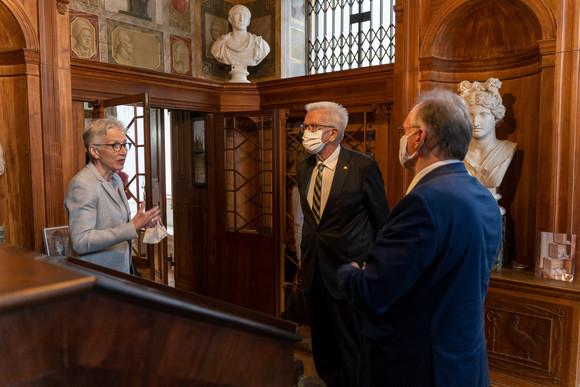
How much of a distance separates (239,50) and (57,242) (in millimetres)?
3297

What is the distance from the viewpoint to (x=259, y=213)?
5.06m

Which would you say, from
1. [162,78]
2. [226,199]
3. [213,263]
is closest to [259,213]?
[226,199]

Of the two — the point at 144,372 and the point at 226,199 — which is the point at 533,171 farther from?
the point at 144,372

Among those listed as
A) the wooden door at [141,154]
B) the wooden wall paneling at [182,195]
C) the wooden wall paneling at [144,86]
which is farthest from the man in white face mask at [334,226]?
the wooden wall paneling at [182,195]

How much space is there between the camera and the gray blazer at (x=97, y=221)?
207 cm

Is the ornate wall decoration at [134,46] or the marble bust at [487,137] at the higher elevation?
the ornate wall decoration at [134,46]

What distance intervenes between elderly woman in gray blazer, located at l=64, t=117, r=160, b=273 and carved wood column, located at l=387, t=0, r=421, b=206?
2120 mm

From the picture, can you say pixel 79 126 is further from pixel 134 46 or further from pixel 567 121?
pixel 567 121

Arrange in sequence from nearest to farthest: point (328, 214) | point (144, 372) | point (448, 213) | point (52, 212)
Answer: point (144, 372), point (448, 213), point (328, 214), point (52, 212)

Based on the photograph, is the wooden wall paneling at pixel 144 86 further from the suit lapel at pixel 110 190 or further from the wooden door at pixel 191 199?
the suit lapel at pixel 110 190

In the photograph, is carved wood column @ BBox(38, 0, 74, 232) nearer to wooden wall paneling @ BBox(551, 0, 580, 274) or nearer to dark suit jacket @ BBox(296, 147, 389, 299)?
dark suit jacket @ BBox(296, 147, 389, 299)

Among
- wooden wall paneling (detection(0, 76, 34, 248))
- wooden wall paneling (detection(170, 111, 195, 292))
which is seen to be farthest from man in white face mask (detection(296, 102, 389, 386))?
wooden wall paneling (detection(170, 111, 195, 292))

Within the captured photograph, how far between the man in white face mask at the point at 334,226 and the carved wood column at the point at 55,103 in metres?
1.85

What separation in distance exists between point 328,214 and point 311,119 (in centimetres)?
62
